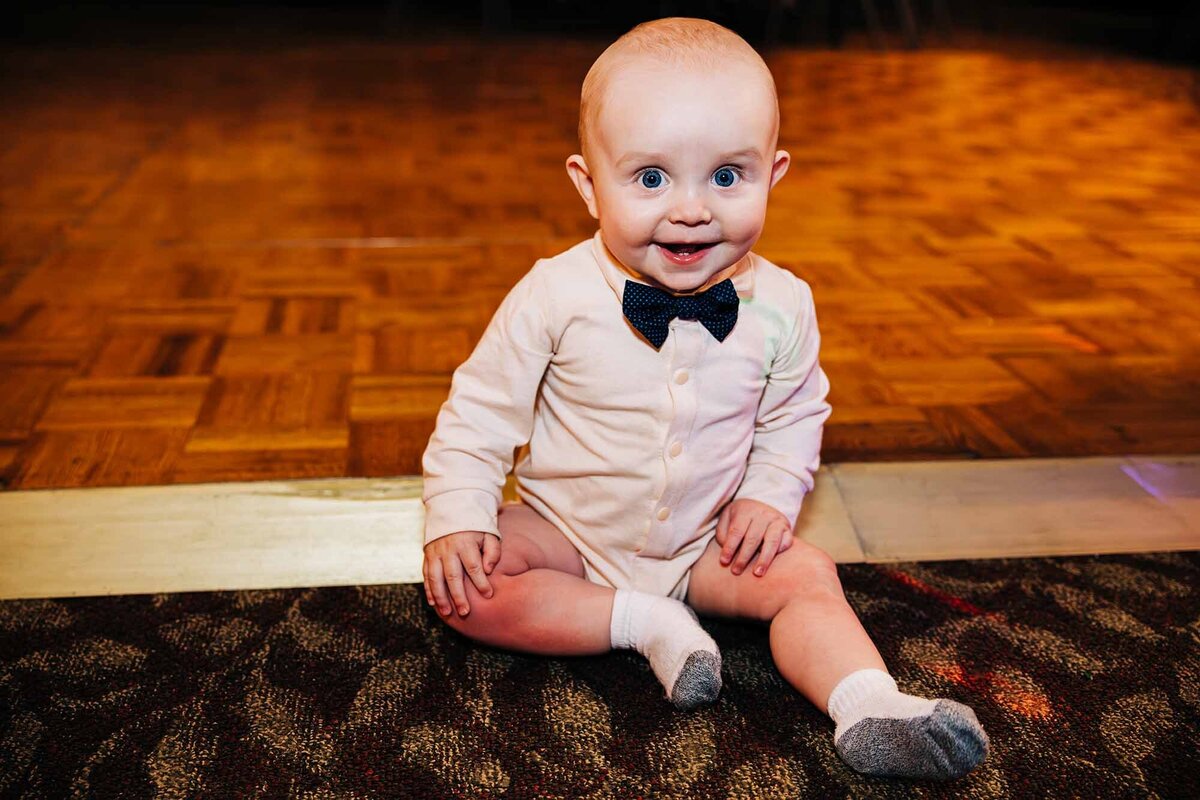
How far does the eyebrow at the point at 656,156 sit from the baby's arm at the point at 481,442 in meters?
0.12

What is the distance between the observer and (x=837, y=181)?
205 cm

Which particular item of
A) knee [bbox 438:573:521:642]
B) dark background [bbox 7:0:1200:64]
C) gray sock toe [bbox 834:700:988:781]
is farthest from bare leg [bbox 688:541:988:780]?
dark background [bbox 7:0:1200:64]

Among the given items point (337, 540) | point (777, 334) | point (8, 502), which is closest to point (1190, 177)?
point (777, 334)

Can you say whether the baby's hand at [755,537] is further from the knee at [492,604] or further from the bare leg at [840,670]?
the knee at [492,604]

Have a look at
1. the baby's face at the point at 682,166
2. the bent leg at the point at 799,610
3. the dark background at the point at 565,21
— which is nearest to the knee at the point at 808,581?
the bent leg at the point at 799,610

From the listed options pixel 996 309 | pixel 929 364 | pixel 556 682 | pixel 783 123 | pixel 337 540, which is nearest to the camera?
pixel 556 682

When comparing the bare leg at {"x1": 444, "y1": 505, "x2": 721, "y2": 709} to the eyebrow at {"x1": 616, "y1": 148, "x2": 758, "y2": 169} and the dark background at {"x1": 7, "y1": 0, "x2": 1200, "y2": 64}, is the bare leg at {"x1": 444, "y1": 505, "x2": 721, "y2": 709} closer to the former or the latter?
the eyebrow at {"x1": 616, "y1": 148, "x2": 758, "y2": 169}

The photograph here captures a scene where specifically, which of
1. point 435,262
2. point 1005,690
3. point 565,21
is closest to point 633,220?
point 1005,690

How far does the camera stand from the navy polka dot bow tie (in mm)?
717

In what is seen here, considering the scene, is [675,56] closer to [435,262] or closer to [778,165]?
[778,165]

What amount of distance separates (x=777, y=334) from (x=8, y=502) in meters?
0.66

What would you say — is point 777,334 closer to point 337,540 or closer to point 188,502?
point 337,540

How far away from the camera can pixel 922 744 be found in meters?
0.63

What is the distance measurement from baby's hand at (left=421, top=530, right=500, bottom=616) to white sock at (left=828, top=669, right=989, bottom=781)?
9.6 inches
